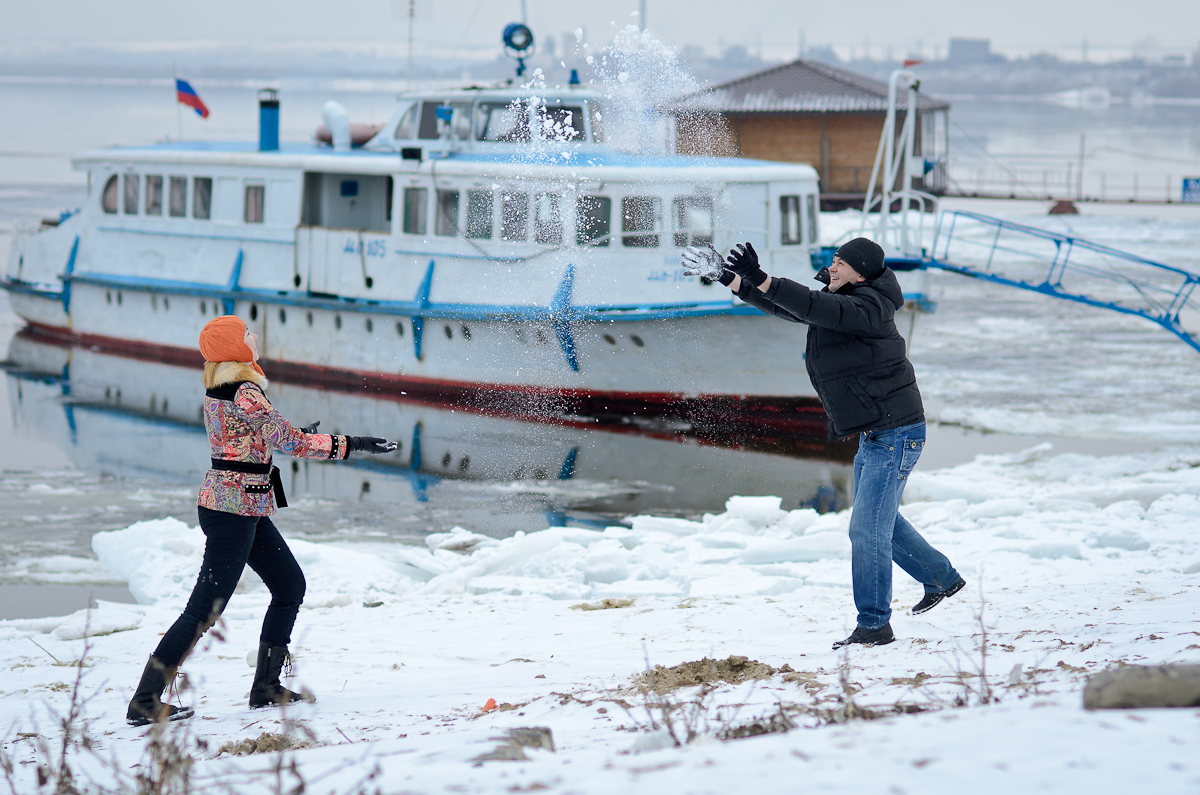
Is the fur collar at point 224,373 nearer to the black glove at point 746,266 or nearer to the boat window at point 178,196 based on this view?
the black glove at point 746,266

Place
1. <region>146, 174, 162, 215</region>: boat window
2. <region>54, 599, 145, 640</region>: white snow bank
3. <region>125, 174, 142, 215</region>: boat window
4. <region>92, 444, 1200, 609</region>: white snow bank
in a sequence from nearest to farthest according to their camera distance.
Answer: <region>54, 599, 145, 640</region>: white snow bank, <region>92, 444, 1200, 609</region>: white snow bank, <region>146, 174, 162, 215</region>: boat window, <region>125, 174, 142, 215</region>: boat window

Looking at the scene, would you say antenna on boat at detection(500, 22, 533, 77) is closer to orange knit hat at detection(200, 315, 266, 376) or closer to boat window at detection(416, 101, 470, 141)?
boat window at detection(416, 101, 470, 141)

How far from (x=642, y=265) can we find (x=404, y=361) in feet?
11.6

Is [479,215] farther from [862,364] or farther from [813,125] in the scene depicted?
[813,125]

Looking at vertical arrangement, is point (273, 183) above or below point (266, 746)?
above

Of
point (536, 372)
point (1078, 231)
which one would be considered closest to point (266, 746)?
point (536, 372)

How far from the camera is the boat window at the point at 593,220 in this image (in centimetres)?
1320

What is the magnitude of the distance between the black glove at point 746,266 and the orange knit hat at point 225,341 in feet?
5.55

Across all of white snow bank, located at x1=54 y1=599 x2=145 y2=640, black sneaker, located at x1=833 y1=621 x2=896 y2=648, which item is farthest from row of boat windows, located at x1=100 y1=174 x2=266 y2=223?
black sneaker, located at x1=833 y1=621 x2=896 y2=648

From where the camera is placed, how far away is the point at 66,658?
536cm

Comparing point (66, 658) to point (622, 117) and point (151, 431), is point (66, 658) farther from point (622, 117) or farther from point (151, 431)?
point (622, 117)

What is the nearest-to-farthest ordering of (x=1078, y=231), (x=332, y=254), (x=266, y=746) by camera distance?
(x=266, y=746) < (x=332, y=254) < (x=1078, y=231)

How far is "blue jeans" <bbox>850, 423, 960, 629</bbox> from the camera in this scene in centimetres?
432

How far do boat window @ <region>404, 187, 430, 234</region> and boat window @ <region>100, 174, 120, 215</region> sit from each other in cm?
596
